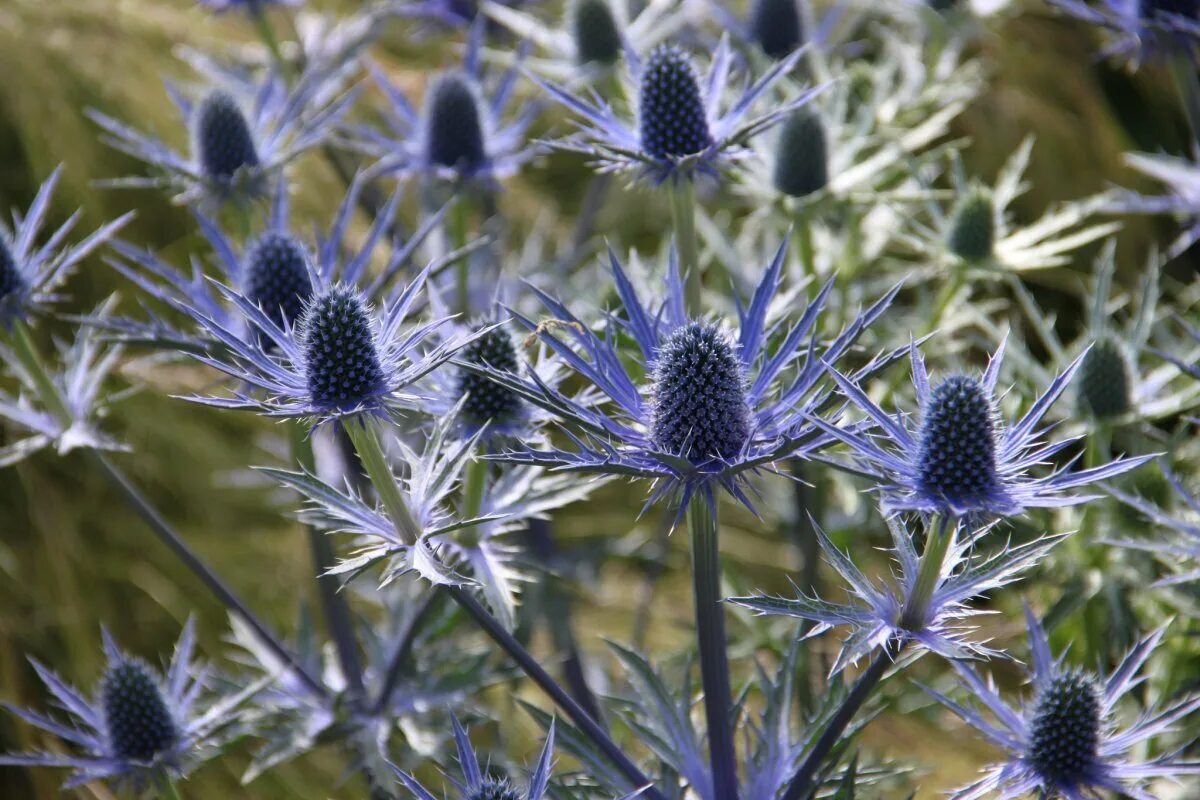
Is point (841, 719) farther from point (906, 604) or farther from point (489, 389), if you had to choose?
point (489, 389)

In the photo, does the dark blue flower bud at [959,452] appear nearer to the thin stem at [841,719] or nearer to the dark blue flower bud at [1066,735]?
A: the thin stem at [841,719]

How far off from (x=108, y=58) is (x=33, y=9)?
0.22 metres

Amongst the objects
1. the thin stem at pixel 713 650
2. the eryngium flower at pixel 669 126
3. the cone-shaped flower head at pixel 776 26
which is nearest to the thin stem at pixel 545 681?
the thin stem at pixel 713 650

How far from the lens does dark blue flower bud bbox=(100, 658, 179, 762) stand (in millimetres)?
1444

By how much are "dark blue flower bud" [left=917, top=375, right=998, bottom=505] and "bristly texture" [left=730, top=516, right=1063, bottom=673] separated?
46 millimetres

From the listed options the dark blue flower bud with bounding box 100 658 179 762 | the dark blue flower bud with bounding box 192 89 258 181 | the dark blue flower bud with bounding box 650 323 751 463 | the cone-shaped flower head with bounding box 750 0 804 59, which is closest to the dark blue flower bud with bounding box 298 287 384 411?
the dark blue flower bud with bounding box 650 323 751 463

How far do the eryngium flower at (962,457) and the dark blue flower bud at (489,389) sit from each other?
472 mm

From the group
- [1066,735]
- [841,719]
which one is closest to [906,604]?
[841,719]

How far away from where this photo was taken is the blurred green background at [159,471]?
2494 millimetres

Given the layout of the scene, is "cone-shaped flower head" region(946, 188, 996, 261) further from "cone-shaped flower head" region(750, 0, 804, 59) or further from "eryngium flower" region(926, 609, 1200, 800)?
"eryngium flower" region(926, 609, 1200, 800)

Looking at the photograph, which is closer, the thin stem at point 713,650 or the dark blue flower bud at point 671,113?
the thin stem at point 713,650

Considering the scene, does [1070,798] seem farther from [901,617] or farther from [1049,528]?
[1049,528]

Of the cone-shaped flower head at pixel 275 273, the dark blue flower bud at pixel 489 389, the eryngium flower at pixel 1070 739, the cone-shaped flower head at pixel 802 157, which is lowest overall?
the eryngium flower at pixel 1070 739

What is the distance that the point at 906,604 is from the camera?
3.78 feet
